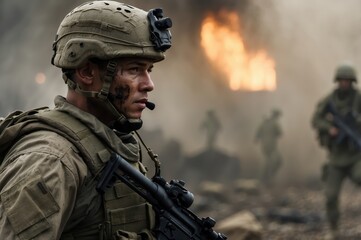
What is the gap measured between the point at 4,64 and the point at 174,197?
468 inches

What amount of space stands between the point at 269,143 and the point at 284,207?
462cm

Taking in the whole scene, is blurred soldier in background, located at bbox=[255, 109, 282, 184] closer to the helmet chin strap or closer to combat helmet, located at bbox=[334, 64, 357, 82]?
combat helmet, located at bbox=[334, 64, 357, 82]

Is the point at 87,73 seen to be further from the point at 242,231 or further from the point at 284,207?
the point at 284,207

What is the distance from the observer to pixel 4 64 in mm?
14117

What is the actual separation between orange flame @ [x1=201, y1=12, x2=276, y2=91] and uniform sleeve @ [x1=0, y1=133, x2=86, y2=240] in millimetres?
20937

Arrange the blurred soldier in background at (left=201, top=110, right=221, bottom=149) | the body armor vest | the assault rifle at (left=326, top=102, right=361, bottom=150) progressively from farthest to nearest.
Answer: the blurred soldier in background at (left=201, top=110, right=221, bottom=149) → the assault rifle at (left=326, top=102, right=361, bottom=150) → the body armor vest

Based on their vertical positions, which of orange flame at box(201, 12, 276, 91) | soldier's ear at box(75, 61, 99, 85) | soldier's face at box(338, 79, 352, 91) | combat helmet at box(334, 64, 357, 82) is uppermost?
orange flame at box(201, 12, 276, 91)

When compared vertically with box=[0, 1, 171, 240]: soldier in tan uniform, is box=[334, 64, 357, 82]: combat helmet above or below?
above

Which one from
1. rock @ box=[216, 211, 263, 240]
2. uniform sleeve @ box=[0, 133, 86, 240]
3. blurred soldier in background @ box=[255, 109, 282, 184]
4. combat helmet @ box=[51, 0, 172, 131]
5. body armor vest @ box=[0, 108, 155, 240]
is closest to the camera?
uniform sleeve @ box=[0, 133, 86, 240]

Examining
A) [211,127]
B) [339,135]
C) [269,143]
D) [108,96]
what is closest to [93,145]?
[108,96]

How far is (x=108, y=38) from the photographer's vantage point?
9.02 feet

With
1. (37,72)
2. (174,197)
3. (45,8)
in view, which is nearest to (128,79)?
(174,197)

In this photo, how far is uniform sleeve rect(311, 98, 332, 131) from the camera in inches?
361

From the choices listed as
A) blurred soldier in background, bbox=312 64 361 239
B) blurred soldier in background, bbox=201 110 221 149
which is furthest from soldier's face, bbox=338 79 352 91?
blurred soldier in background, bbox=201 110 221 149
